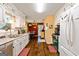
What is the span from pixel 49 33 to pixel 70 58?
22.9 ft

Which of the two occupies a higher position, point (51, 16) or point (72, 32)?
point (51, 16)

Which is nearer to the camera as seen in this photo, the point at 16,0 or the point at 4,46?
the point at 16,0

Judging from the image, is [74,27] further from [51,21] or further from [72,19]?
[51,21]

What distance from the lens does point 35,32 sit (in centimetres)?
1356

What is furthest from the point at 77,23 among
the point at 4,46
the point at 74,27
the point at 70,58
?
the point at 4,46

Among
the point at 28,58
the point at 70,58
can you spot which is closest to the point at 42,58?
the point at 28,58

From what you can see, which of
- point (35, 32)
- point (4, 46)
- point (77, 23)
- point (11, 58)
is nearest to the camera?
point (11, 58)

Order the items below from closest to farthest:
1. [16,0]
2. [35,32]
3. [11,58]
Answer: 1. [11,58]
2. [16,0]
3. [35,32]

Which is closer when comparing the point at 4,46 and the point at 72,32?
the point at 72,32

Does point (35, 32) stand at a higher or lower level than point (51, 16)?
lower

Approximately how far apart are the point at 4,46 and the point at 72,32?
4.77 ft

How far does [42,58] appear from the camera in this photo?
3.29 feet

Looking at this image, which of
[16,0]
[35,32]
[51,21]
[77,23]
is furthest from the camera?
[35,32]

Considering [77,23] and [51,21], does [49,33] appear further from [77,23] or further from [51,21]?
[77,23]
